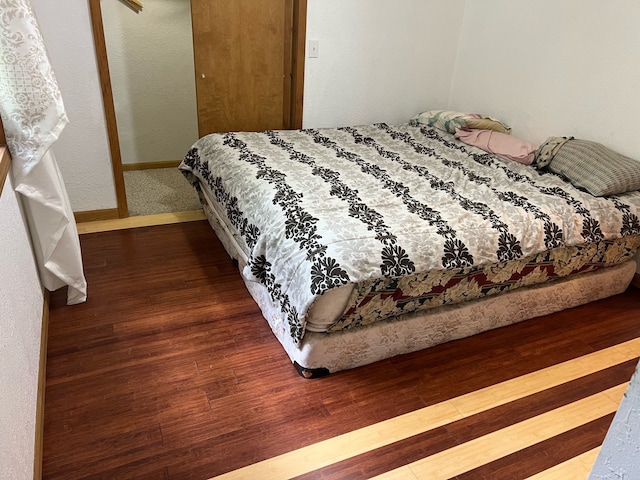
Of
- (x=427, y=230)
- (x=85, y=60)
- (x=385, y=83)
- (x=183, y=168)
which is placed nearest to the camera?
(x=427, y=230)

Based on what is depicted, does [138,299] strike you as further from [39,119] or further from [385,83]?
[385,83]

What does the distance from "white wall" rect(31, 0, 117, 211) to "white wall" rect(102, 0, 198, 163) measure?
3.45ft

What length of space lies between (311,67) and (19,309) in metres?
2.56

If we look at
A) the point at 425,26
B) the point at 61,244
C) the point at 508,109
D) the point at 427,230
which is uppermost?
the point at 425,26

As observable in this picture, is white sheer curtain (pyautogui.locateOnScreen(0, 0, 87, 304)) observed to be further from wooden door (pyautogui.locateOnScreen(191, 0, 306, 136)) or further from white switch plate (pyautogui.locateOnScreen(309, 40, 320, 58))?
white switch plate (pyautogui.locateOnScreen(309, 40, 320, 58))

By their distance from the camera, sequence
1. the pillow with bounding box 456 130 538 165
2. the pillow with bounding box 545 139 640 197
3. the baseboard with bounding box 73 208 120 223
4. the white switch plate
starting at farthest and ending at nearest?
the white switch plate < the baseboard with bounding box 73 208 120 223 < the pillow with bounding box 456 130 538 165 < the pillow with bounding box 545 139 640 197

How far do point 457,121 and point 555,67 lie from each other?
690mm

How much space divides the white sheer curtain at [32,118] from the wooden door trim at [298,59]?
1.82m

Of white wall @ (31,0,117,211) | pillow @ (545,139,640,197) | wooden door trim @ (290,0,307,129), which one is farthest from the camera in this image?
wooden door trim @ (290,0,307,129)

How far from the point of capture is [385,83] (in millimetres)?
3705

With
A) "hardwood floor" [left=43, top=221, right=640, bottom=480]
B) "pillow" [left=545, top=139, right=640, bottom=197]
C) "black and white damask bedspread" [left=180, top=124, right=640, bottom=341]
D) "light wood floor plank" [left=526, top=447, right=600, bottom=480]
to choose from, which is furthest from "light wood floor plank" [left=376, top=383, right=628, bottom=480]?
"pillow" [left=545, top=139, right=640, bottom=197]

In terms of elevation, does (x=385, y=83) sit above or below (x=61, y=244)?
above

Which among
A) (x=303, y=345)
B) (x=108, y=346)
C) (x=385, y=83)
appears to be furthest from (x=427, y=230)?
(x=385, y=83)

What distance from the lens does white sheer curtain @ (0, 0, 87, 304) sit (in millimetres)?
1667
